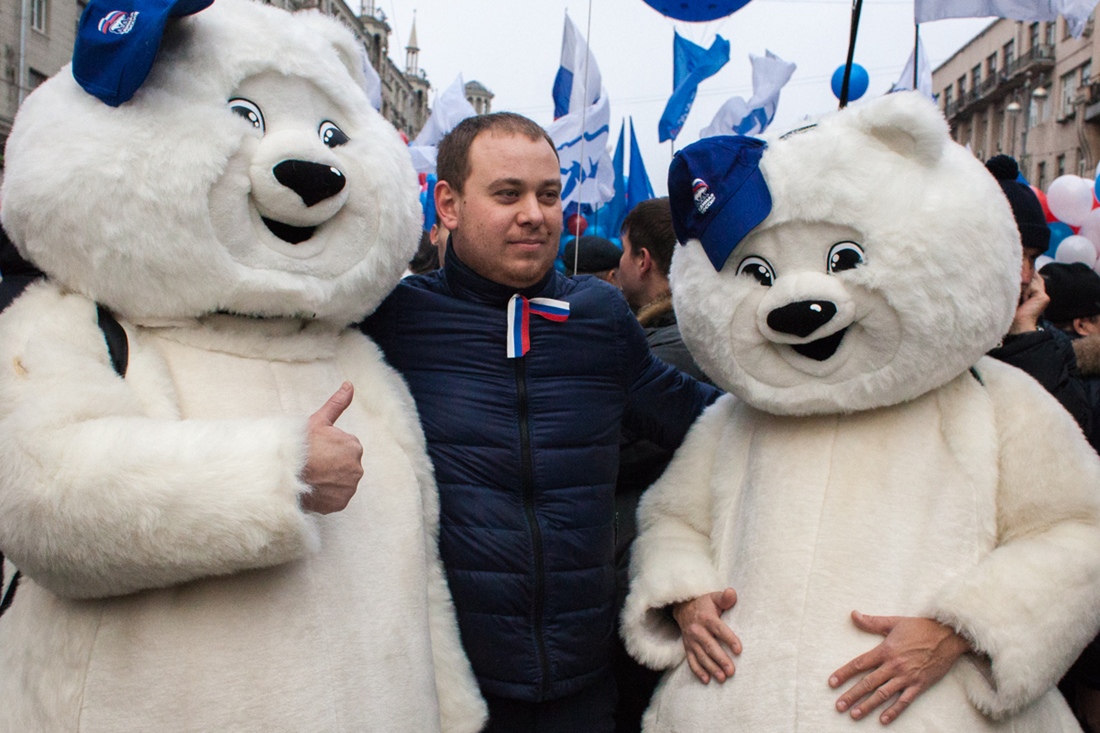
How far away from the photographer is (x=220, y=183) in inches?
76.7

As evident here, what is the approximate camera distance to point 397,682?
203 cm

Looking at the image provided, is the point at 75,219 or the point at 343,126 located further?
the point at 343,126

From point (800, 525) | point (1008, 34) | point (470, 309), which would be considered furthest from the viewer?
point (1008, 34)

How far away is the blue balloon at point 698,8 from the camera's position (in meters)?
5.10

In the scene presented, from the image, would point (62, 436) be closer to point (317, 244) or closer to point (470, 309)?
point (317, 244)

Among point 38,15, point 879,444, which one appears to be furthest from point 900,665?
point 38,15

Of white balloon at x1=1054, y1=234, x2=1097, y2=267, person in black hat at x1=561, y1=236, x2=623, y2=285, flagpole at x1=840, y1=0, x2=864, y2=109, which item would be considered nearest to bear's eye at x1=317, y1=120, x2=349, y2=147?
flagpole at x1=840, y1=0, x2=864, y2=109

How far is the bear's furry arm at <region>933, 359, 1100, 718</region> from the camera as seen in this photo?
1.97 meters

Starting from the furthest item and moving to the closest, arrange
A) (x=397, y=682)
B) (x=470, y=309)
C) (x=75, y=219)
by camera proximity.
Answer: (x=470, y=309) < (x=397, y=682) < (x=75, y=219)

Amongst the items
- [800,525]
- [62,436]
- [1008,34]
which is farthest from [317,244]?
[1008,34]

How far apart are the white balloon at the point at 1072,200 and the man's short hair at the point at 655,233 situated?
18.5 ft

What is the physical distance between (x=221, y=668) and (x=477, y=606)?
0.79 m

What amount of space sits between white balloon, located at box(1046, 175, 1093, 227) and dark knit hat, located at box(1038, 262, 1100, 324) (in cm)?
395

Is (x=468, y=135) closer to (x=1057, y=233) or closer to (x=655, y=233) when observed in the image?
(x=655, y=233)
